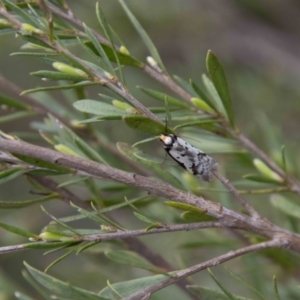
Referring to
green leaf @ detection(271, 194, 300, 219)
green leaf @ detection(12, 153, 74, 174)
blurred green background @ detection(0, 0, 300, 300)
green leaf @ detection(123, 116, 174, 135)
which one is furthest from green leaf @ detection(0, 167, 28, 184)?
blurred green background @ detection(0, 0, 300, 300)

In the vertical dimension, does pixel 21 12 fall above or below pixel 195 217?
above

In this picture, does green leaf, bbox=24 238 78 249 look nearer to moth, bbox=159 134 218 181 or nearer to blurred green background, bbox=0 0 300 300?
moth, bbox=159 134 218 181

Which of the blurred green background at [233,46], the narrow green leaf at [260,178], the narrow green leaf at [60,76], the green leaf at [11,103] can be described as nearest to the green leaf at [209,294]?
the narrow green leaf at [260,178]

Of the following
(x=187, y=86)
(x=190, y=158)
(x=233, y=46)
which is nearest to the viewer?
(x=190, y=158)

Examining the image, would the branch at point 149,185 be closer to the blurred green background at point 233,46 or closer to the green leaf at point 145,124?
the green leaf at point 145,124

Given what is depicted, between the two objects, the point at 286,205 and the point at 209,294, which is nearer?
the point at 209,294

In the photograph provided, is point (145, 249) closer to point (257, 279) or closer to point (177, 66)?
point (257, 279)

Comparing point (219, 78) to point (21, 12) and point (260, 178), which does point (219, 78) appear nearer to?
point (260, 178)

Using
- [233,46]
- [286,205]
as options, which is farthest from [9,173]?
[233,46]

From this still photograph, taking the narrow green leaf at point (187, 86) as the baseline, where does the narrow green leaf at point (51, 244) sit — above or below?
below
